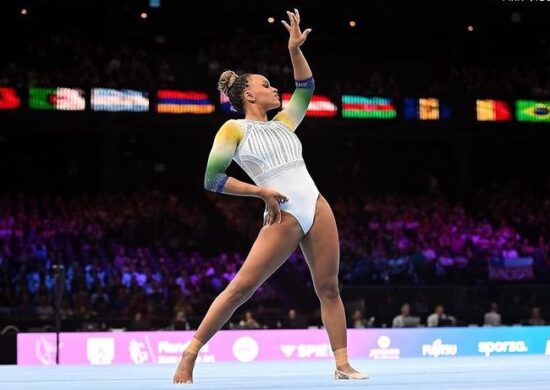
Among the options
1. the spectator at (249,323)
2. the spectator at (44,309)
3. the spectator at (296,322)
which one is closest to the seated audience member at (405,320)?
the spectator at (296,322)

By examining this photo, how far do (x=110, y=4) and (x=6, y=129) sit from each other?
5174 mm

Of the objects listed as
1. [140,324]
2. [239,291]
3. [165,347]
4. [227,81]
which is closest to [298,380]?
[239,291]

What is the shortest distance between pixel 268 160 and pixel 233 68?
2165cm

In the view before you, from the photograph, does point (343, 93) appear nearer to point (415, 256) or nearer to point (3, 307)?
point (415, 256)

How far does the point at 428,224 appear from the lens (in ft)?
81.9

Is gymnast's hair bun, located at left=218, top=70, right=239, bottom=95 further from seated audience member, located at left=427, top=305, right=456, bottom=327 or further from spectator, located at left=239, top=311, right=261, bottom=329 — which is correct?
seated audience member, located at left=427, top=305, right=456, bottom=327

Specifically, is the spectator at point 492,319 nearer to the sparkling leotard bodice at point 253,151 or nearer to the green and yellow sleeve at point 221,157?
the sparkling leotard bodice at point 253,151

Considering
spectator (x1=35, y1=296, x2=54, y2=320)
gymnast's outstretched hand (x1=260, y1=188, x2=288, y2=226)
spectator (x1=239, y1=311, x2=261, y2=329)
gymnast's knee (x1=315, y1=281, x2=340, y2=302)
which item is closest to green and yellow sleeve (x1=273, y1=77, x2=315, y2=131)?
gymnast's outstretched hand (x1=260, y1=188, x2=288, y2=226)

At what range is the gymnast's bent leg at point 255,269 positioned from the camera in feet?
17.4

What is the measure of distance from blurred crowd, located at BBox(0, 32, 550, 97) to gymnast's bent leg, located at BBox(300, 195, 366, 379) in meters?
20.2

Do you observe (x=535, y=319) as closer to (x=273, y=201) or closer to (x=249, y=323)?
(x=249, y=323)

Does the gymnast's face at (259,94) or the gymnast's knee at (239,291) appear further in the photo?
the gymnast's face at (259,94)

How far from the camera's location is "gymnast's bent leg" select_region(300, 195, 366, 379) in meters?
5.48

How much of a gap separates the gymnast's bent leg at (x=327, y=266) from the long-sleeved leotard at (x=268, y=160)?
7 centimetres
